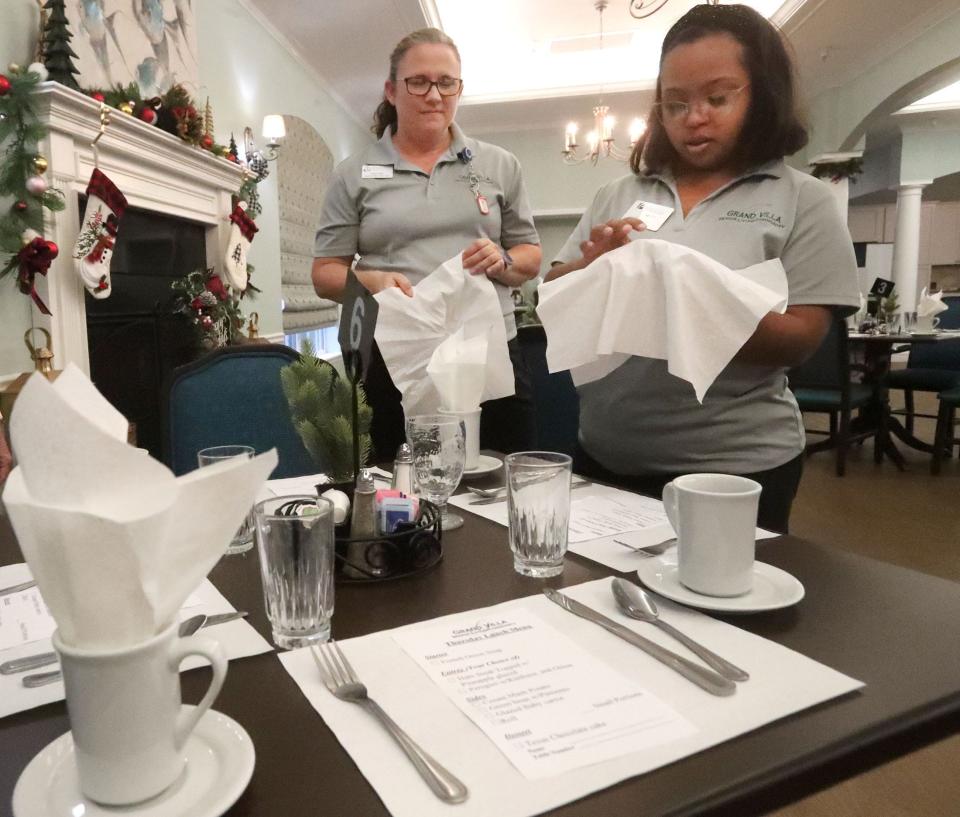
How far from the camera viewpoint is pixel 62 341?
102 inches

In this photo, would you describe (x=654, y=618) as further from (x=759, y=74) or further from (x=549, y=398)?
(x=549, y=398)

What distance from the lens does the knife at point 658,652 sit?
51 cm

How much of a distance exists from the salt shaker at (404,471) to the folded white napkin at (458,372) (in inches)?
5.6

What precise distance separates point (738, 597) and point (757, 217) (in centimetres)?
67

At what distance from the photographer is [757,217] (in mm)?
1088

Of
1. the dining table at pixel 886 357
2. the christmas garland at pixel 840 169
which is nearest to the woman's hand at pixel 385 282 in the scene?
the dining table at pixel 886 357

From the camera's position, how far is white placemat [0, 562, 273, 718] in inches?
20.0

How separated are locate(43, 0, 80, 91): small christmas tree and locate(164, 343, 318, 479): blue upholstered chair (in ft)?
5.47

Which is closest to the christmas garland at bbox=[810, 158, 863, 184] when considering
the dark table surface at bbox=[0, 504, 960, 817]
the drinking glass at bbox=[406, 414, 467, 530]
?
the drinking glass at bbox=[406, 414, 467, 530]

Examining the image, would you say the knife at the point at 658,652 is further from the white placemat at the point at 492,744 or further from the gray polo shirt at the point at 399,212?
the gray polo shirt at the point at 399,212

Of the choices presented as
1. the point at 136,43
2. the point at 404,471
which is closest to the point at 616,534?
the point at 404,471

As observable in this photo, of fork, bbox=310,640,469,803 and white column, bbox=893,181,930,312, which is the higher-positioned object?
white column, bbox=893,181,930,312

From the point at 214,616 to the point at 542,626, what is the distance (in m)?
0.30

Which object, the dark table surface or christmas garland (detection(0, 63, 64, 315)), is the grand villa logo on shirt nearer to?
the dark table surface
